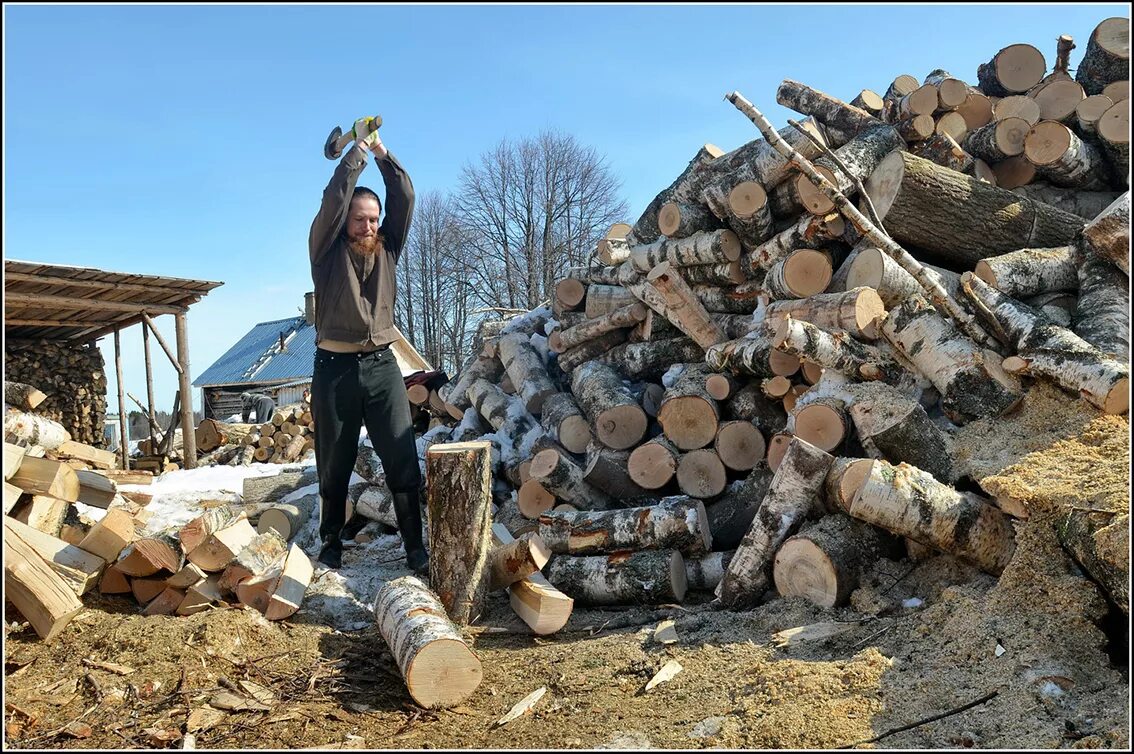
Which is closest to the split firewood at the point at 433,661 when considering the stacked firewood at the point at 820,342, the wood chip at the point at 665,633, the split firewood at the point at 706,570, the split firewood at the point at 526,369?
the wood chip at the point at 665,633

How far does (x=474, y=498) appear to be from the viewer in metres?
3.78

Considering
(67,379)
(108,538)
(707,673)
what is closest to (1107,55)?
(707,673)

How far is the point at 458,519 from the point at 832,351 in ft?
7.77

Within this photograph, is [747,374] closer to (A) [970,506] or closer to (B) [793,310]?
(B) [793,310]

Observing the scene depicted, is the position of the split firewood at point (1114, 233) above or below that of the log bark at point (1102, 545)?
above

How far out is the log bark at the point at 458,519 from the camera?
12.3ft

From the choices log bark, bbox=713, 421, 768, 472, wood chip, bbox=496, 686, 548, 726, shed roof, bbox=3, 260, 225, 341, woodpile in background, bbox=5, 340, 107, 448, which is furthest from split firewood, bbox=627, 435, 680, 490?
woodpile in background, bbox=5, 340, 107, 448

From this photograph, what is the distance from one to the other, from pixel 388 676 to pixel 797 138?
4.92 metres

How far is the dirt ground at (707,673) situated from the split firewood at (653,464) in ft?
4.89

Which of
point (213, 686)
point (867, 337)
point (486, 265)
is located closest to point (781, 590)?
point (867, 337)

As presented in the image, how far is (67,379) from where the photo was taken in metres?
12.5

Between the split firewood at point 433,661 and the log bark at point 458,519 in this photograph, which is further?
the log bark at point 458,519

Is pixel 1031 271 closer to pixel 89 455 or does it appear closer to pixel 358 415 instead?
pixel 358 415

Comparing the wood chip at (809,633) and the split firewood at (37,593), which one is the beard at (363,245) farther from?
the wood chip at (809,633)
